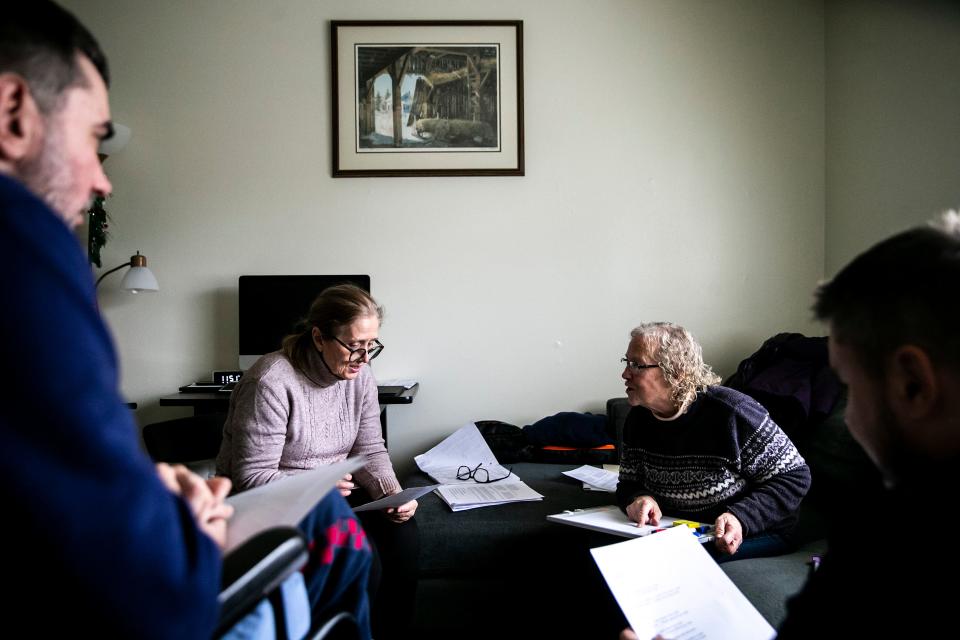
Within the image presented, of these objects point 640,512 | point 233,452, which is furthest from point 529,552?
point 233,452

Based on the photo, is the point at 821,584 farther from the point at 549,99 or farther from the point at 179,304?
the point at 179,304

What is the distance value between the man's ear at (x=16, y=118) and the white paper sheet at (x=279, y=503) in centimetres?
52

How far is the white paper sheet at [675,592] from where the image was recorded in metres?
1.19

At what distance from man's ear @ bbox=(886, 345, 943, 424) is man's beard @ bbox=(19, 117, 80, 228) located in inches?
35.8

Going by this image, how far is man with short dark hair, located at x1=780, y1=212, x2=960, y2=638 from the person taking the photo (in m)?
0.60

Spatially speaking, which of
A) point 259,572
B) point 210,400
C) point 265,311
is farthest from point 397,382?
Answer: point 259,572

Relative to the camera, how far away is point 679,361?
68.0 inches

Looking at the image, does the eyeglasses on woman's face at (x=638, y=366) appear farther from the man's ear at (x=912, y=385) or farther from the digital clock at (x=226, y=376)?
the digital clock at (x=226, y=376)

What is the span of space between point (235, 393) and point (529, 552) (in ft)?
3.47

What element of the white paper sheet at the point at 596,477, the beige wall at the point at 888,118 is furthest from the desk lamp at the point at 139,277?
the beige wall at the point at 888,118

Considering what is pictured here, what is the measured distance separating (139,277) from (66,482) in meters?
2.63

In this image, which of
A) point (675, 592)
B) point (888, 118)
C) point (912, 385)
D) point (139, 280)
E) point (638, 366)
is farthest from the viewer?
point (139, 280)

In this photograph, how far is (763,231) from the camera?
319 cm

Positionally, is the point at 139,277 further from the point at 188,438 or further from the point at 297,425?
the point at 297,425
